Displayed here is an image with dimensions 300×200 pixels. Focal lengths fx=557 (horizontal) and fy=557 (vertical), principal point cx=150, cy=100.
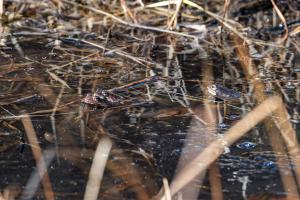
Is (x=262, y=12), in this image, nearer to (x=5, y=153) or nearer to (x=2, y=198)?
(x=5, y=153)

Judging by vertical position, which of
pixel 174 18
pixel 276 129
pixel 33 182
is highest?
Result: pixel 174 18

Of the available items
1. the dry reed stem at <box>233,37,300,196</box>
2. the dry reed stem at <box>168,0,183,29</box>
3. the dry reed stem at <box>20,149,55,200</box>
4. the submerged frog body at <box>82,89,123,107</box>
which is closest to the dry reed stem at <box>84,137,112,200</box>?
the dry reed stem at <box>20,149,55,200</box>

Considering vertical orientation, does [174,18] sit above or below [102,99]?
above

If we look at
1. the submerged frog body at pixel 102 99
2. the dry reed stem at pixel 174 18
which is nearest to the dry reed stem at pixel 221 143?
the submerged frog body at pixel 102 99

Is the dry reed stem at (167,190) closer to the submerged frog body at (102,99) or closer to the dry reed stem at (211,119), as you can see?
the dry reed stem at (211,119)

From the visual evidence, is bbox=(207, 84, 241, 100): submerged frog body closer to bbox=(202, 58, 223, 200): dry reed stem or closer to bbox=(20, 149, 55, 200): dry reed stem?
bbox=(202, 58, 223, 200): dry reed stem

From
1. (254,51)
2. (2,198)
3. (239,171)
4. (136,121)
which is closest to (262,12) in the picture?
(254,51)

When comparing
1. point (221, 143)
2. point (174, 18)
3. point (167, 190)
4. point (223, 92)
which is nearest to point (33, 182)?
point (167, 190)

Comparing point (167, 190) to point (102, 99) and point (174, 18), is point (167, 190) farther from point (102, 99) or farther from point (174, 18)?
point (174, 18)
